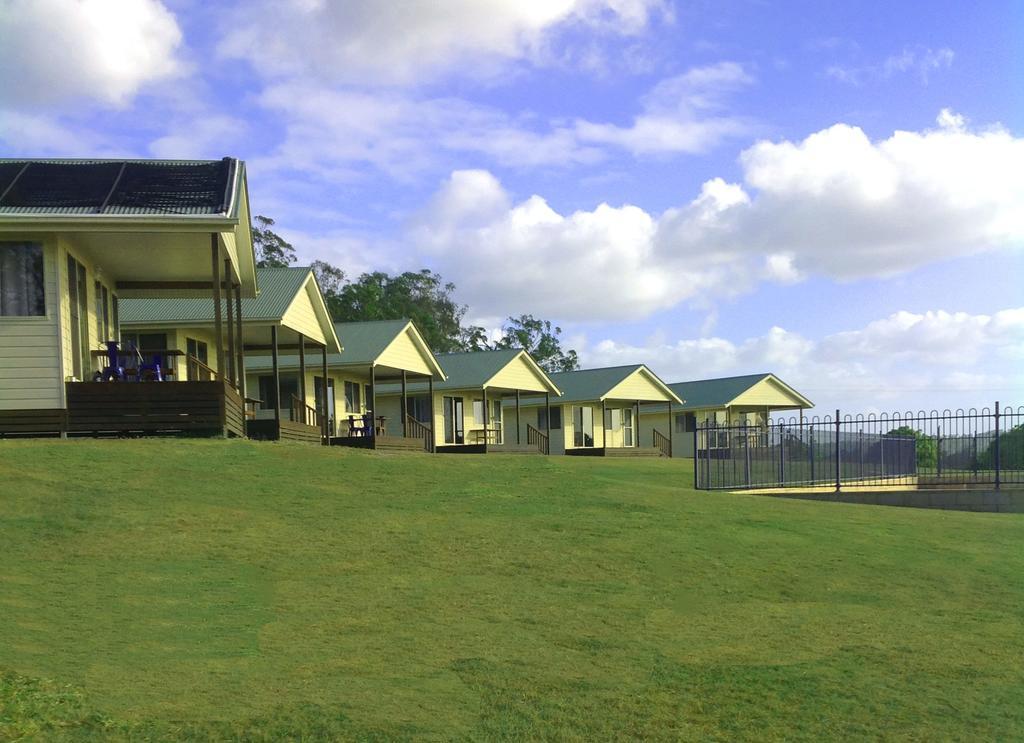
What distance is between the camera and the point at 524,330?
278 feet

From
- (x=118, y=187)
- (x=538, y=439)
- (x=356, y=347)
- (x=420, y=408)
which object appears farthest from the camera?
(x=538, y=439)

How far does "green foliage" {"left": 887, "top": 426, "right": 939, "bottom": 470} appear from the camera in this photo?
24.2m

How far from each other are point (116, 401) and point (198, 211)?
11.3 ft

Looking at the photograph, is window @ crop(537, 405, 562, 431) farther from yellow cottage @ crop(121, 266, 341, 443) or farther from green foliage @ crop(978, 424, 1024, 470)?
green foliage @ crop(978, 424, 1024, 470)

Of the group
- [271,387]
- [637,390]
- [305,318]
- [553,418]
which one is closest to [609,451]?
[553,418]

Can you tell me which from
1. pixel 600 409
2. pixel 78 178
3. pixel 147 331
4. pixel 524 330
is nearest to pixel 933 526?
pixel 78 178

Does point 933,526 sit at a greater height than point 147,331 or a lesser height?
lesser

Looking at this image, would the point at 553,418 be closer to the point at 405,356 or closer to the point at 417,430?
the point at 417,430

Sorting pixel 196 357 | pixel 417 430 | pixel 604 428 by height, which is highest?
pixel 196 357

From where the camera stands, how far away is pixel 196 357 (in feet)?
95.6

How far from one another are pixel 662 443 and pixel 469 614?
46803 millimetres

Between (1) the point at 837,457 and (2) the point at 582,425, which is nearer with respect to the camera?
(1) the point at 837,457

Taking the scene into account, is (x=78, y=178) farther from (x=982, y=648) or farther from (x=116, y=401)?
(x=982, y=648)

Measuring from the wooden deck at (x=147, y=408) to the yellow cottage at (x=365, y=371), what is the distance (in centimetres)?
1222
